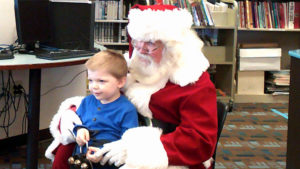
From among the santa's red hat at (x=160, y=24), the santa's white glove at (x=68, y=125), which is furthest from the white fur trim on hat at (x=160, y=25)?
the santa's white glove at (x=68, y=125)

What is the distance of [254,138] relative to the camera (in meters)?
3.71

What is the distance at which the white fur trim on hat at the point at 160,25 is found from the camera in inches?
66.6

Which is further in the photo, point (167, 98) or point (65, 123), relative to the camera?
point (65, 123)

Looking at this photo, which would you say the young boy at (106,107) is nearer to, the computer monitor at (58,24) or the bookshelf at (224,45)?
the computer monitor at (58,24)

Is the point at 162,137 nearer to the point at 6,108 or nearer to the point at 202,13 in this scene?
the point at 6,108

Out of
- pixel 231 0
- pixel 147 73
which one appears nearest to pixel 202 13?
pixel 231 0

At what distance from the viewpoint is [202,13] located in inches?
175

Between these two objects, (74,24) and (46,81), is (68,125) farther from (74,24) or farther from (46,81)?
(46,81)

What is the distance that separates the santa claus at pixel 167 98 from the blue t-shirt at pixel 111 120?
50mm

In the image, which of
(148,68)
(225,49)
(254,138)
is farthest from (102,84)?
(225,49)

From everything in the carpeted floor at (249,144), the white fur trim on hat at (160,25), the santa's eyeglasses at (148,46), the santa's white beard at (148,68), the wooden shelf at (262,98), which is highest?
the white fur trim on hat at (160,25)

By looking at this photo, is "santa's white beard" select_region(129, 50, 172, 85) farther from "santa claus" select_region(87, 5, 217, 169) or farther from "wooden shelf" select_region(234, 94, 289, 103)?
"wooden shelf" select_region(234, 94, 289, 103)

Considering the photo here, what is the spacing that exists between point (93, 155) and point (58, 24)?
1495 mm

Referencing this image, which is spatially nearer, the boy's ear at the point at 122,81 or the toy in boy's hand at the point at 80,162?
the toy in boy's hand at the point at 80,162
